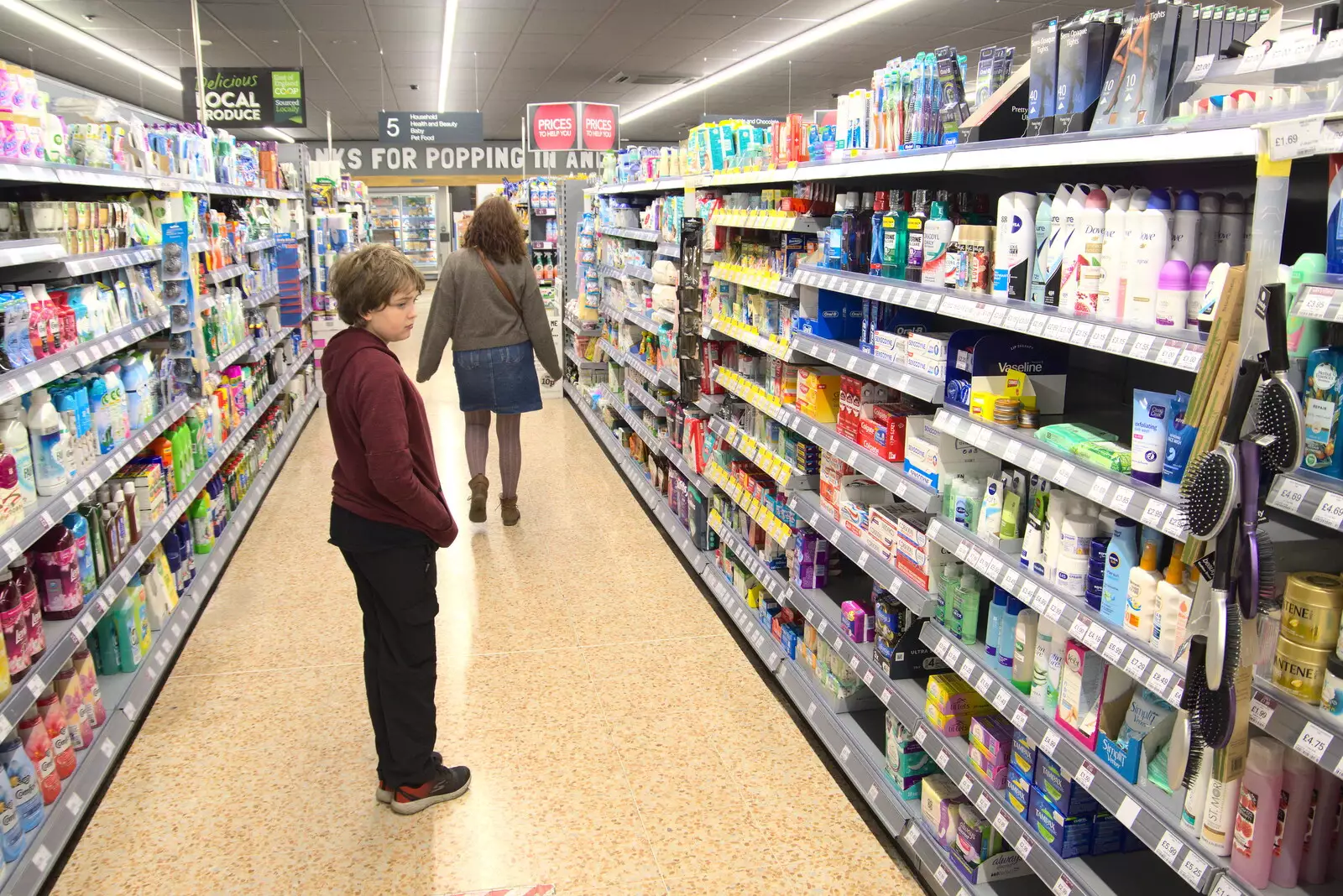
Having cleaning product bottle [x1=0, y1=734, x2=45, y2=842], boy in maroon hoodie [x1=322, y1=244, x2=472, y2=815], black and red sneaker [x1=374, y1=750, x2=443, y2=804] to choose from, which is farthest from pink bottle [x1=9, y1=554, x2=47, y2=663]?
black and red sneaker [x1=374, y1=750, x2=443, y2=804]

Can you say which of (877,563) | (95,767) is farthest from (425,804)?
(877,563)

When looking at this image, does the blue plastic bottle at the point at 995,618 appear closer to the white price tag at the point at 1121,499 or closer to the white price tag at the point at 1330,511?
the white price tag at the point at 1121,499

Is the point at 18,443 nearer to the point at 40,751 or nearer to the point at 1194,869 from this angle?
the point at 40,751

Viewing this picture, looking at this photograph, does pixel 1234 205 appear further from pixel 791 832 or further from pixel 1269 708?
pixel 791 832

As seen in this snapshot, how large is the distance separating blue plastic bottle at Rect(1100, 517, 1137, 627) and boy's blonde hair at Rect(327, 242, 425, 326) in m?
1.80

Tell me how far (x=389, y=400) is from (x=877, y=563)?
1493mm

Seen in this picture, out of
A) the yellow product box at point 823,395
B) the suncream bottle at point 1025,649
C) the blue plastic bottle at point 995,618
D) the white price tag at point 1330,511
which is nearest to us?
the white price tag at point 1330,511

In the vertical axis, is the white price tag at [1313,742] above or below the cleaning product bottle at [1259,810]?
above

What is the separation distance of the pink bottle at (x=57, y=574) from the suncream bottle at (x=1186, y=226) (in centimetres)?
311

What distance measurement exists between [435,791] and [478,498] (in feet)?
9.35

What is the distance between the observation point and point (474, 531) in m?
5.64

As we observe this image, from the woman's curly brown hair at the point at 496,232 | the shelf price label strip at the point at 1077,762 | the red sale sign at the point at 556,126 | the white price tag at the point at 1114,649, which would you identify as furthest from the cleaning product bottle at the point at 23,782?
the red sale sign at the point at 556,126

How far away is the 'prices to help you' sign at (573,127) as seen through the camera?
503 inches

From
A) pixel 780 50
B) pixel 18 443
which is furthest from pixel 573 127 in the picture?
pixel 18 443
